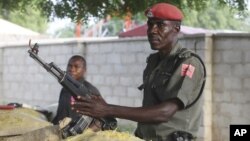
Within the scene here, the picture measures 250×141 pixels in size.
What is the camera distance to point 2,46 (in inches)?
472

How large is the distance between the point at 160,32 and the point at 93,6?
3.75 metres

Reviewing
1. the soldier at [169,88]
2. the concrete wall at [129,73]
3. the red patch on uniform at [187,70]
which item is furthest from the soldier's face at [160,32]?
the concrete wall at [129,73]

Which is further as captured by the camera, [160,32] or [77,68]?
[77,68]

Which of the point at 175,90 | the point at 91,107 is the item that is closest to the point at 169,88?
the point at 175,90

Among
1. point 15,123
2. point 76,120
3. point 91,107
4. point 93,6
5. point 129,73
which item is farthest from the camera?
point 129,73

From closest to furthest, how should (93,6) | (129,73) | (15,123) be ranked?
(15,123)
(93,6)
(129,73)

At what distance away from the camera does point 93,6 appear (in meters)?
6.23

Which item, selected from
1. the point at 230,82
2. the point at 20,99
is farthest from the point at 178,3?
the point at 20,99

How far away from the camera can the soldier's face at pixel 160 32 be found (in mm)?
2541

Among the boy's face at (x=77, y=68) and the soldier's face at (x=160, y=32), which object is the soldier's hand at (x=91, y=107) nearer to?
the soldier's face at (x=160, y=32)

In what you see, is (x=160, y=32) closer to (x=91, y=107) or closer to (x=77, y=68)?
(x=91, y=107)

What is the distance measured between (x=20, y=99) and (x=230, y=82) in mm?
5475

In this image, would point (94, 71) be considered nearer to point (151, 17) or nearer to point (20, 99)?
point (20, 99)

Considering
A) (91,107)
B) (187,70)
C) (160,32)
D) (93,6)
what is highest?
(93,6)
